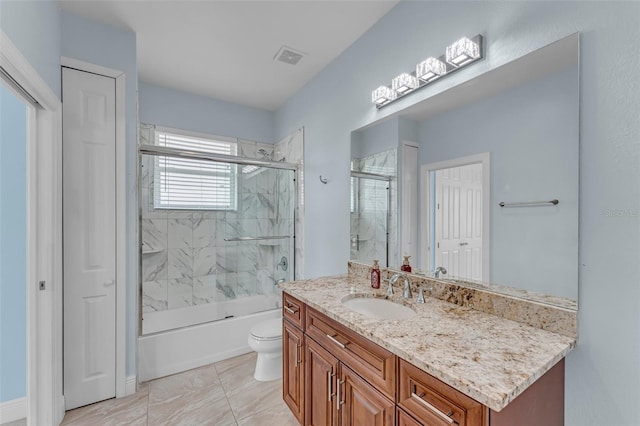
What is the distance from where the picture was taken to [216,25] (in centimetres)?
205

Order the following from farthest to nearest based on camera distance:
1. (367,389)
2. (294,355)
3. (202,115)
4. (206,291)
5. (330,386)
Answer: (202,115) < (206,291) < (294,355) < (330,386) < (367,389)

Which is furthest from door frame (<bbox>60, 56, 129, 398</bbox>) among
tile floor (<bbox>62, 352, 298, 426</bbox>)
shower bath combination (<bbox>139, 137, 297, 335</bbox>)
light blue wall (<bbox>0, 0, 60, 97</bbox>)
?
shower bath combination (<bbox>139, 137, 297, 335</bbox>)

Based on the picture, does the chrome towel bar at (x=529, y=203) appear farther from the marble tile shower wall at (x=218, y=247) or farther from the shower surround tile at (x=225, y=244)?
the marble tile shower wall at (x=218, y=247)

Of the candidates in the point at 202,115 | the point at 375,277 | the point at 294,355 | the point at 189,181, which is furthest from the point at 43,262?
the point at 202,115

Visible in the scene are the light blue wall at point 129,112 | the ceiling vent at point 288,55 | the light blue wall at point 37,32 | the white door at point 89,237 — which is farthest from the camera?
the ceiling vent at point 288,55

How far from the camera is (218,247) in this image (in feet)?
10.0

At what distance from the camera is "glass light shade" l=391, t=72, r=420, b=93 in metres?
1.65

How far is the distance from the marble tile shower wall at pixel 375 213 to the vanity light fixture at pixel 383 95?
321 millimetres

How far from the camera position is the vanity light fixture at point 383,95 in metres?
1.82

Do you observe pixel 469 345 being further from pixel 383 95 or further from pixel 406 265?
pixel 383 95

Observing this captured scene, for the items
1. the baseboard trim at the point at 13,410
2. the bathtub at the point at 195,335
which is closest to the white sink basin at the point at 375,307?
the bathtub at the point at 195,335

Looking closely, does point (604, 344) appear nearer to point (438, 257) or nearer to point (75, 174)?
point (438, 257)

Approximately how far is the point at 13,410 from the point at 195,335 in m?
1.12

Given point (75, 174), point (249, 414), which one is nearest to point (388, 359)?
point (249, 414)
